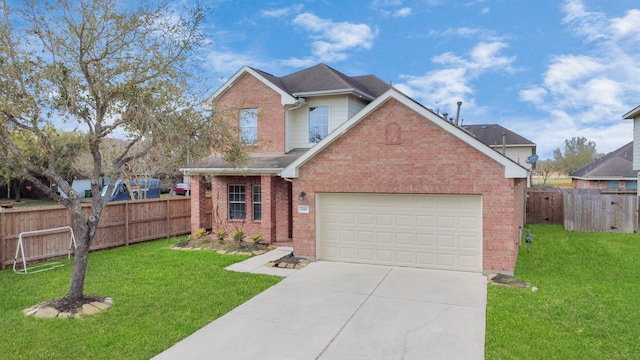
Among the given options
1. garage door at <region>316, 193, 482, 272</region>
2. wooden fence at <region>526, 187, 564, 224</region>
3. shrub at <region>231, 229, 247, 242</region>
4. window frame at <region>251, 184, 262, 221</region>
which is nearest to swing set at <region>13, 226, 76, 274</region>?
shrub at <region>231, 229, 247, 242</region>

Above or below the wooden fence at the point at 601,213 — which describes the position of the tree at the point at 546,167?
above

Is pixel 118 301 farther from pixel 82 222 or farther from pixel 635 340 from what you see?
pixel 635 340

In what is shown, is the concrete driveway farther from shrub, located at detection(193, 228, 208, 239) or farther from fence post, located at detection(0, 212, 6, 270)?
fence post, located at detection(0, 212, 6, 270)

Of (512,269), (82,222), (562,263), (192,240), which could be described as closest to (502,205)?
(512,269)

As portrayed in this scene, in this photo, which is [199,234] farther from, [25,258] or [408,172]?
[408,172]

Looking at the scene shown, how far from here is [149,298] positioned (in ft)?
28.1

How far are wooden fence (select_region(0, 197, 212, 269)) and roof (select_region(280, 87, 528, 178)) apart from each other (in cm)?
710

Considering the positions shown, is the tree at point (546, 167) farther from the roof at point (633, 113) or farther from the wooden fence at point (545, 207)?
the wooden fence at point (545, 207)

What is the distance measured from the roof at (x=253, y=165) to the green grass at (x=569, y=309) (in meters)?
8.29

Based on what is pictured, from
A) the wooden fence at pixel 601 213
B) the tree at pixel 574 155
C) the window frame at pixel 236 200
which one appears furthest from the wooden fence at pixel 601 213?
the tree at pixel 574 155

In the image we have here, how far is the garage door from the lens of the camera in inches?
422

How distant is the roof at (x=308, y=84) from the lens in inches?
610

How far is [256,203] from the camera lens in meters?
15.8

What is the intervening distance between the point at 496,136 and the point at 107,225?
32803mm
